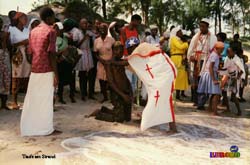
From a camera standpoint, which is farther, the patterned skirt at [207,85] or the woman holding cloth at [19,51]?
the patterned skirt at [207,85]

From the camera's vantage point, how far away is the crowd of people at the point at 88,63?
18.4 ft

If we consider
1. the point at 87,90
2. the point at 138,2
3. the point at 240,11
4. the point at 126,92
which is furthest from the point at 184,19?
the point at 126,92

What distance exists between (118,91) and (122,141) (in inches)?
54.3

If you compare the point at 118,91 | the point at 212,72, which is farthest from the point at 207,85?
the point at 118,91

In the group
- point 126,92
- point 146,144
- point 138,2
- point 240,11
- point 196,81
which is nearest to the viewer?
point 146,144

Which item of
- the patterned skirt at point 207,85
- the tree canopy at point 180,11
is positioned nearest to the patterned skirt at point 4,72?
the patterned skirt at point 207,85

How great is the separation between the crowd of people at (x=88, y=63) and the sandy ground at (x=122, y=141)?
34 cm

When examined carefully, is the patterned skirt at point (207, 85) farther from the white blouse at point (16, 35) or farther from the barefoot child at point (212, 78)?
the white blouse at point (16, 35)

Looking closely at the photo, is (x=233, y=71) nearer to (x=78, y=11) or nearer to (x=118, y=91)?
(x=118, y=91)

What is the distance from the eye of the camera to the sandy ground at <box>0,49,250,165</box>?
15.1ft

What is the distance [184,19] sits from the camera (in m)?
41.0

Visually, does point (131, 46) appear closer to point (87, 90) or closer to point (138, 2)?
point (87, 90)

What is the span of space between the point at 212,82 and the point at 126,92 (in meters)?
2.08

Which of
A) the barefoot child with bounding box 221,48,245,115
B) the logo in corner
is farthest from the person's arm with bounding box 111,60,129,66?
the barefoot child with bounding box 221,48,245,115
